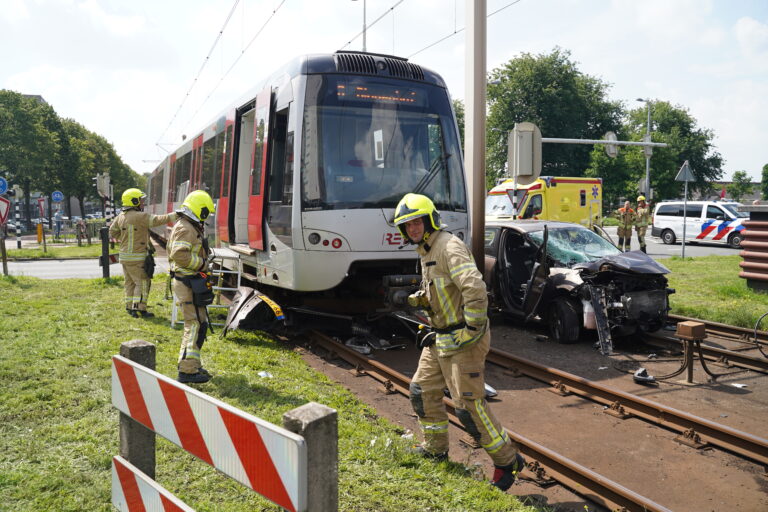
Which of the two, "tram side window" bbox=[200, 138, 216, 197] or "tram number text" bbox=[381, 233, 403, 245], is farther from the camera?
"tram side window" bbox=[200, 138, 216, 197]

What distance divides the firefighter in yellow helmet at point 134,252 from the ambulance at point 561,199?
14786 mm

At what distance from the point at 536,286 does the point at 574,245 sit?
1.43 m

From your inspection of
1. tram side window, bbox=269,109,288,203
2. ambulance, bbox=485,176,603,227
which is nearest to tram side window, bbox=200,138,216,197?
tram side window, bbox=269,109,288,203

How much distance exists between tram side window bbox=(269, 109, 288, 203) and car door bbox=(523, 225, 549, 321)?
3.61m

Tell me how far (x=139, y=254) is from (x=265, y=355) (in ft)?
12.0

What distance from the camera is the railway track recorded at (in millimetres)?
4094

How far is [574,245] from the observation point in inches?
384

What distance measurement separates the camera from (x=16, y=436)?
4820 millimetres

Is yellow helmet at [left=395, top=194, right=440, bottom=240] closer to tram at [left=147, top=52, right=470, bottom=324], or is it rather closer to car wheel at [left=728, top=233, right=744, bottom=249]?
tram at [left=147, top=52, right=470, bottom=324]

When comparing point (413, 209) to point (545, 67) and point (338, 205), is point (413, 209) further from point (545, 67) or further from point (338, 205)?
point (545, 67)

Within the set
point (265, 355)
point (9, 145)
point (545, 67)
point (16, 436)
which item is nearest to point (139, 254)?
point (265, 355)

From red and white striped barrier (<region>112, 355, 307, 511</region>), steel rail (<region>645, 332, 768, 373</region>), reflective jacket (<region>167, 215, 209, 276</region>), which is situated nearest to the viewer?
red and white striped barrier (<region>112, 355, 307, 511</region>)

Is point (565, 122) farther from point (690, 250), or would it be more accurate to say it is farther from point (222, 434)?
point (222, 434)

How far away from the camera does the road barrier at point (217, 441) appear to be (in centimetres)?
185
